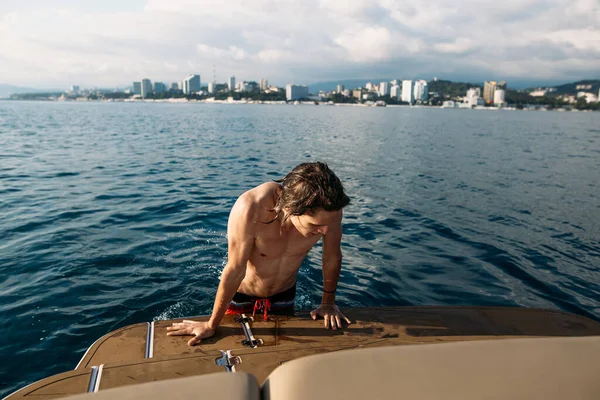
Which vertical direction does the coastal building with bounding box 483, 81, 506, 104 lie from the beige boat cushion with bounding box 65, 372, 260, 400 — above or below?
above

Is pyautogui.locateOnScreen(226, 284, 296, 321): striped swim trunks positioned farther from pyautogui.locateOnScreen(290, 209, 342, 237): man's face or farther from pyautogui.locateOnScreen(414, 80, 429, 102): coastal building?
pyautogui.locateOnScreen(414, 80, 429, 102): coastal building

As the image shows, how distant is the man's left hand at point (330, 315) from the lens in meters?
3.60

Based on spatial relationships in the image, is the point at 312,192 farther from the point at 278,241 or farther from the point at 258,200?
the point at 278,241

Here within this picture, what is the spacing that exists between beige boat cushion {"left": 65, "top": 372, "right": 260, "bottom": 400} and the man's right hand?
184 cm

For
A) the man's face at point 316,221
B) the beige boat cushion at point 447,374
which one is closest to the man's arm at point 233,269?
the man's face at point 316,221

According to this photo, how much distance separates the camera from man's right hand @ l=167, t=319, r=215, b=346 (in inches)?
131

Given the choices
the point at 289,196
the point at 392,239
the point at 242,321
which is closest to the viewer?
the point at 289,196

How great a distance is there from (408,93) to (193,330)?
201m

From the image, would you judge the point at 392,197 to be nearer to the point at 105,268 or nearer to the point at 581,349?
the point at 105,268

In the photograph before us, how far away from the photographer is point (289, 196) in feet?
10.3

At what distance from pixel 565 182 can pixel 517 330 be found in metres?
15.3

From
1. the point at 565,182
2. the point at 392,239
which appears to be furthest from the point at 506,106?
the point at 392,239

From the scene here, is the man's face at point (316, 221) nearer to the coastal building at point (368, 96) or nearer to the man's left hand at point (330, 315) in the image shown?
the man's left hand at point (330, 315)

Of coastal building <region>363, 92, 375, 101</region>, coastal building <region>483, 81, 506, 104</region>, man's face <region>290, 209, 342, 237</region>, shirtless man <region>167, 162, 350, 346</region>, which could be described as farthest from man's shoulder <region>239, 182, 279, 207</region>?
coastal building <region>483, 81, 506, 104</region>
